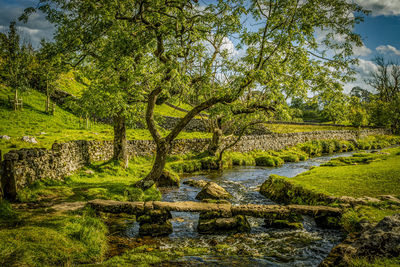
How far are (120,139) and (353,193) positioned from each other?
14.1m

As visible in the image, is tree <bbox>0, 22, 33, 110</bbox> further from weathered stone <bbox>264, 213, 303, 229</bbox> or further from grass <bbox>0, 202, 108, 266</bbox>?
weathered stone <bbox>264, 213, 303, 229</bbox>

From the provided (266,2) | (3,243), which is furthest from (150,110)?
(3,243)

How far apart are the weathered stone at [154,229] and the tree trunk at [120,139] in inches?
386

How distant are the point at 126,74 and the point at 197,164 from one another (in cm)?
1377

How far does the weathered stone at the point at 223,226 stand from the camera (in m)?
8.12

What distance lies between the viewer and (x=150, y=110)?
12234mm

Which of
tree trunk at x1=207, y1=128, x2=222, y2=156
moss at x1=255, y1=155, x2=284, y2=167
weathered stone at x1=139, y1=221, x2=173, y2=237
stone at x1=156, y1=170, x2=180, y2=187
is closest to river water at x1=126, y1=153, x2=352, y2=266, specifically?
weathered stone at x1=139, y1=221, x2=173, y2=237

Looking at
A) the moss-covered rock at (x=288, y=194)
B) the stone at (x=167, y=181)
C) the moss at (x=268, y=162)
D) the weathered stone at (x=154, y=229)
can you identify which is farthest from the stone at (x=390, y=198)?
the moss at (x=268, y=162)

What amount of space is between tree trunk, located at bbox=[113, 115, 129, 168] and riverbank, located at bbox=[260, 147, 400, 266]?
995 cm

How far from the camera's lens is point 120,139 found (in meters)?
16.8

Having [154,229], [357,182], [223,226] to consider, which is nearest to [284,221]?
[223,226]

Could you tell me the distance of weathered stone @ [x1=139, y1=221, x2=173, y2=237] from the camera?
25.6ft

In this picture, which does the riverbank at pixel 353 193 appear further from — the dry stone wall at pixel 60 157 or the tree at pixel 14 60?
the tree at pixel 14 60

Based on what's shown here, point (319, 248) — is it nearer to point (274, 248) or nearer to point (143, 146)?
point (274, 248)
